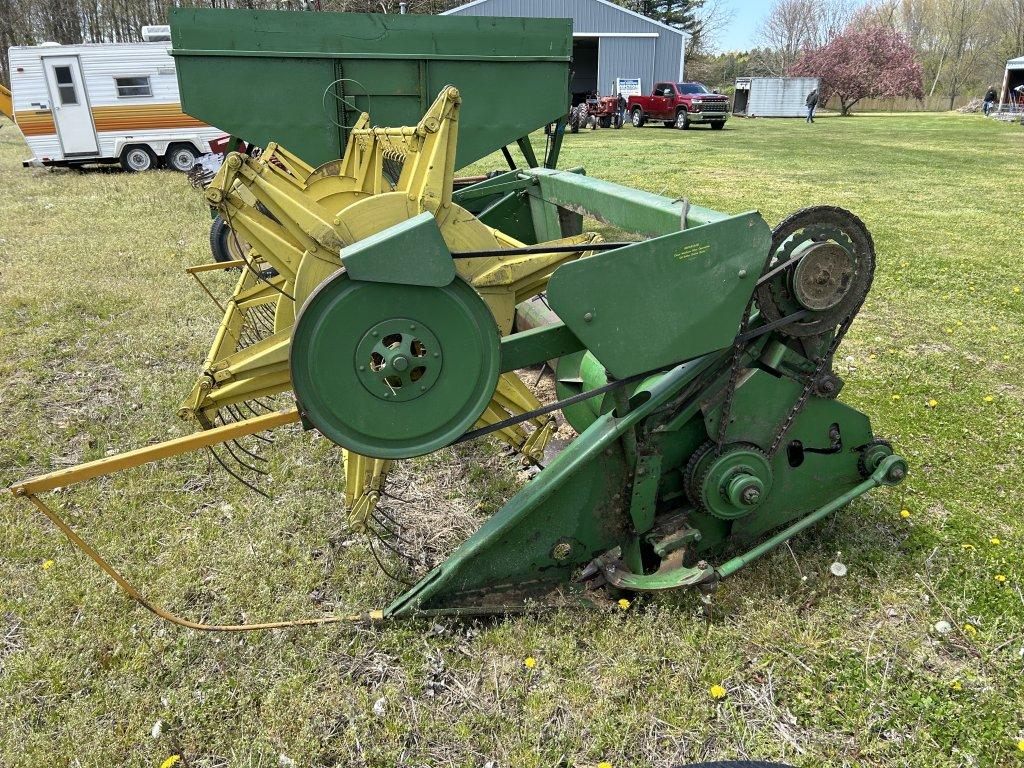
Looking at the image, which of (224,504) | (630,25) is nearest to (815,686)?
(224,504)

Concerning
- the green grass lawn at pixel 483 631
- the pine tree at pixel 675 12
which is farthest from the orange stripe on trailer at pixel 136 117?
the pine tree at pixel 675 12

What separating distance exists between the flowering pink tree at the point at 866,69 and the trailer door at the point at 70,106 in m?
37.8

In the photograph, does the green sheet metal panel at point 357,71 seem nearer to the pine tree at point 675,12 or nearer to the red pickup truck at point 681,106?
the red pickup truck at point 681,106

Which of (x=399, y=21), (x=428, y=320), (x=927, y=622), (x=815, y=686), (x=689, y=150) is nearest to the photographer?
(x=428, y=320)

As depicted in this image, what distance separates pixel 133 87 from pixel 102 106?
0.84 m

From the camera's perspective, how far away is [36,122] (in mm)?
16078

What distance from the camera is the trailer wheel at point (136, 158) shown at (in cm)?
1686

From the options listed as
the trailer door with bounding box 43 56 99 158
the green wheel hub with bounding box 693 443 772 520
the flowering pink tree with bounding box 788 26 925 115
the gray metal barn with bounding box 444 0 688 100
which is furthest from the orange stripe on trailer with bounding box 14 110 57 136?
the flowering pink tree with bounding box 788 26 925 115

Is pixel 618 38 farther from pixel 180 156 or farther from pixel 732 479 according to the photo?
pixel 732 479

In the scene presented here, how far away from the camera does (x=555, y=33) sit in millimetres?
5797

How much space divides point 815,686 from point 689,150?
18270 mm

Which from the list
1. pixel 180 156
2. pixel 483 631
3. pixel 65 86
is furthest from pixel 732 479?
pixel 65 86

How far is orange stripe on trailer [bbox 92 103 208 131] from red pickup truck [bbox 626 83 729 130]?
18.0 m

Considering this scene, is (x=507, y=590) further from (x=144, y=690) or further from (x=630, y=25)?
(x=630, y=25)
